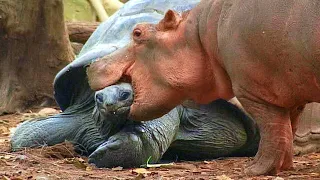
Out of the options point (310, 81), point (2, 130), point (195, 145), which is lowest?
point (2, 130)

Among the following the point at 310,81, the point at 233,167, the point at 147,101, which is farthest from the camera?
the point at 233,167

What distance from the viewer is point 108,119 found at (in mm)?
4430

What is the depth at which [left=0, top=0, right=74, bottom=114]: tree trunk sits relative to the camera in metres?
7.28

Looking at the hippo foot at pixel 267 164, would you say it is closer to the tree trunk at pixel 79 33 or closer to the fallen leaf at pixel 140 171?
the fallen leaf at pixel 140 171

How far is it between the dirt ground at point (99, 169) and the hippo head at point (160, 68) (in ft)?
1.09

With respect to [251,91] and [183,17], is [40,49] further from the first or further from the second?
[251,91]

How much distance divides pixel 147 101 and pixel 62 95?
1472 mm

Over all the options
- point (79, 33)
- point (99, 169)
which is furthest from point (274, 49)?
point (79, 33)

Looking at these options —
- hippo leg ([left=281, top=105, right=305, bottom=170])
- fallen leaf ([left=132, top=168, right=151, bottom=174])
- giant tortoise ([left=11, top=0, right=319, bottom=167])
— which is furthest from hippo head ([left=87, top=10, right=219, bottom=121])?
giant tortoise ([left=11, top=0, right=319, bottom=167])

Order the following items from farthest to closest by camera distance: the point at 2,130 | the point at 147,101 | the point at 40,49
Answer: the point at 40,49 → the point at 2,130 → the point at 147,101

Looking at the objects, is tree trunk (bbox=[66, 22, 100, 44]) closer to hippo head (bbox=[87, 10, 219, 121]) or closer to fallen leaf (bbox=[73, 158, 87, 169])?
fallen leaf (bbox=[73, 158, 87, 169])

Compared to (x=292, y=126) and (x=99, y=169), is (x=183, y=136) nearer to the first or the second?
(x=99, y=169)

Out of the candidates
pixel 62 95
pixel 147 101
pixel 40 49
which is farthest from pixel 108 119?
pixel 40 49

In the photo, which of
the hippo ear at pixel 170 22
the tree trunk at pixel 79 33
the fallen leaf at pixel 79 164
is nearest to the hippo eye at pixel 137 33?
the hippo ear at pixel 170 22
